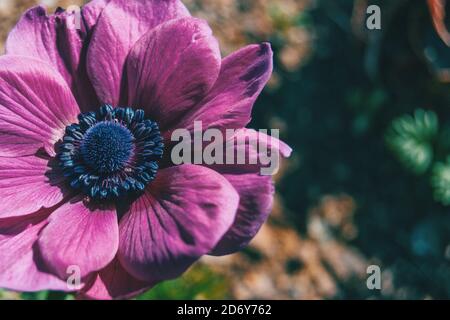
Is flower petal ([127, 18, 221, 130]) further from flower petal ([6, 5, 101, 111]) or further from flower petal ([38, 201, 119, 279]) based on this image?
flower petal ([38, 201, 119, 279])

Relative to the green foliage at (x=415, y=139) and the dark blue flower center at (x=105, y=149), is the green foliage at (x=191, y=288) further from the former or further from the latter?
the green foliage at (x=415, y=139)

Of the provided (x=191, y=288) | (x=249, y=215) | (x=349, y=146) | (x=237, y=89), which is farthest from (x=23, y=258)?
(x=349, y=146)

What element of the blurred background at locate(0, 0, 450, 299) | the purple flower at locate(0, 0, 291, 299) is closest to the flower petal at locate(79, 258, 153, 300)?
the purple flower at locate(0, 0, 291, 299)

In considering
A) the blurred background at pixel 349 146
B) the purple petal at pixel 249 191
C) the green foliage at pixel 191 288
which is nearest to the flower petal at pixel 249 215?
the purple petal at pixel 249 191

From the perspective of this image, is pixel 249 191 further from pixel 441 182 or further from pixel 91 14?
pixel 441 182
